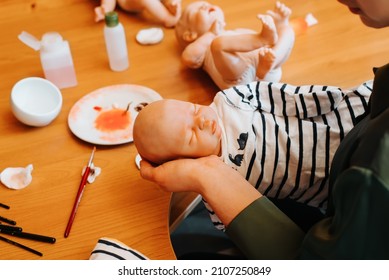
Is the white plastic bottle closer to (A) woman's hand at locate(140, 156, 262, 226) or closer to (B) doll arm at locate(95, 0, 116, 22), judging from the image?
→ (B) doll arm at locate(95, 0, 116, 22)

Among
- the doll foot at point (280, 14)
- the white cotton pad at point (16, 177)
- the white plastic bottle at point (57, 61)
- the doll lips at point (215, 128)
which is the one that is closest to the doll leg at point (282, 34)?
the doll foot at point (280, 14)

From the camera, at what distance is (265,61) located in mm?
1053

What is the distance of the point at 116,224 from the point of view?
853 millimetres

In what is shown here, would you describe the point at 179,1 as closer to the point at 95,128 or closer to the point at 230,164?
the point at 95,128

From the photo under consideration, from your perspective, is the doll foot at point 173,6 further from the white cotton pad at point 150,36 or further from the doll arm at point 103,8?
the doll arm at point 103,8

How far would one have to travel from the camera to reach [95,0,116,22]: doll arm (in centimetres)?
134

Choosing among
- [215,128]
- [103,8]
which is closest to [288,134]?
[215,128]

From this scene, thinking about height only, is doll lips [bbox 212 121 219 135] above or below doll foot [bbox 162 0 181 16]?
below

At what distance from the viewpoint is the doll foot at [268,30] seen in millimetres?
1028

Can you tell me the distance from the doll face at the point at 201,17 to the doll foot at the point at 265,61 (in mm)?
192

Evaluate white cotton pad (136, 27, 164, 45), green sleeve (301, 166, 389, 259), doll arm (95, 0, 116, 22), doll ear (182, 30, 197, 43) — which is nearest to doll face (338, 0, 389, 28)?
green sleeve (301, 166, 389, 259)

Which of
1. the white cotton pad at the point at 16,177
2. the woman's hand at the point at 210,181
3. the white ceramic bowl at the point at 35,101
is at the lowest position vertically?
the white cotton pad at the point at 16,177

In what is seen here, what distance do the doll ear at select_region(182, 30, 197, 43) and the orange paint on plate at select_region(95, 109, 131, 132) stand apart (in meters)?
0.29

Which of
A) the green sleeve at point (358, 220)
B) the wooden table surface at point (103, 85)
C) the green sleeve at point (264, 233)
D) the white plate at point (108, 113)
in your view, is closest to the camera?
the green sleeve at point (358, 220)
